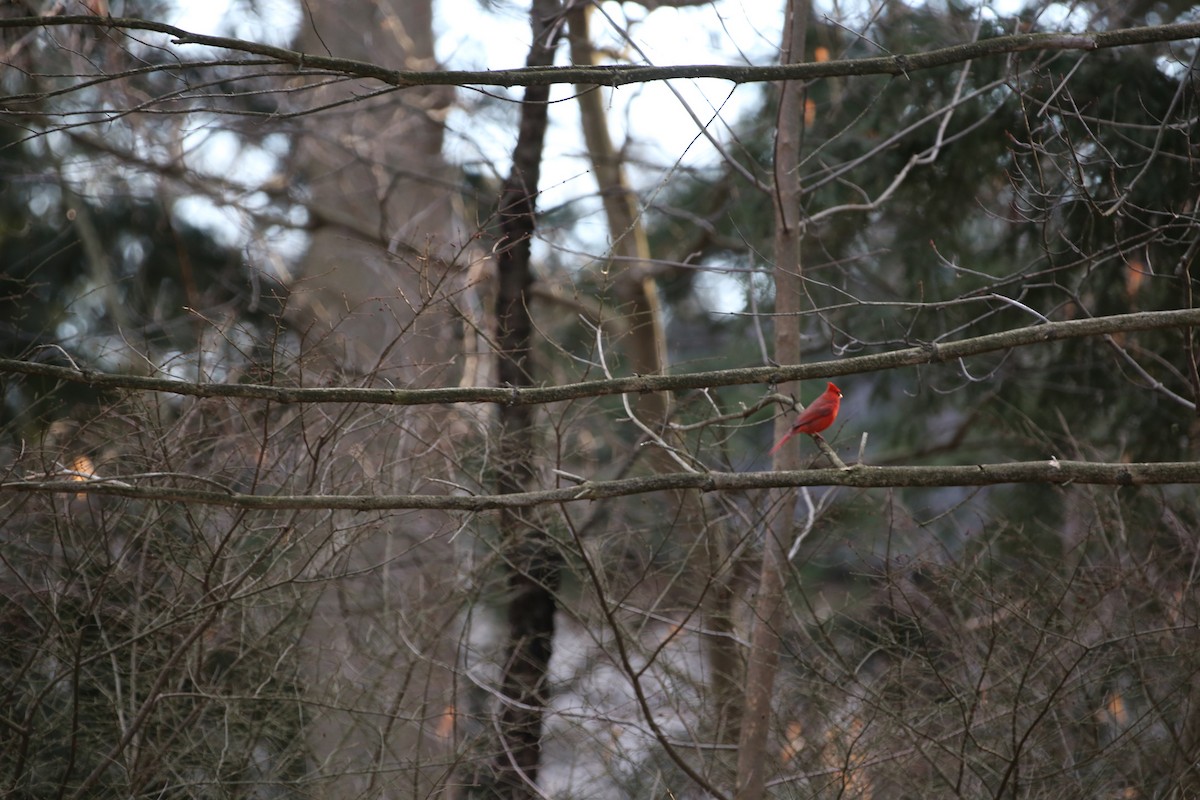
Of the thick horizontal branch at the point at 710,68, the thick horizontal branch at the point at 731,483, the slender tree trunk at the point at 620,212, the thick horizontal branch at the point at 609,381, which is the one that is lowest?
the thick horizontal branch at the point at 731,483

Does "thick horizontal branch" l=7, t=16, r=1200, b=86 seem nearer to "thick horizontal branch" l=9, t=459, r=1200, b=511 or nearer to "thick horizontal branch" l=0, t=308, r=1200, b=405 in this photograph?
"thick horizontal branch" l=0, t=308, r=1200, b=405

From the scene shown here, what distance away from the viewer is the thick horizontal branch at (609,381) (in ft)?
14.9

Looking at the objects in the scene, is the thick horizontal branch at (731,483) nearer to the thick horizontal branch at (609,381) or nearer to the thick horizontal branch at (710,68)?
the thick horizontal branch at (609,381)

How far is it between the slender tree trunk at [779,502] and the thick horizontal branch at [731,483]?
1.35 metres

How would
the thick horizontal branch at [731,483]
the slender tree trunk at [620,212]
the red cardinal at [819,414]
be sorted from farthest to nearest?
the slender tree trunk at [620,212], the red cardinal at [819,414], the thick horizontal branch at [731,483]

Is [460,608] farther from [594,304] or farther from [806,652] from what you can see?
[594,304]

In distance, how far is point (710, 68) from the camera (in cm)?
469

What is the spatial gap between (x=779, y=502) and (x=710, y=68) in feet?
8.97

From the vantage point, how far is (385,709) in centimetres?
710

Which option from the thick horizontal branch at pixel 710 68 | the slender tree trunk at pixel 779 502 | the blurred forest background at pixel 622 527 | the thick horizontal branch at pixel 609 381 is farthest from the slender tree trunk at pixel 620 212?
the thick horizontal branch at pixel 609 381

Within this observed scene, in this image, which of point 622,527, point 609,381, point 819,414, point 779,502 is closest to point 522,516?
point 622,527

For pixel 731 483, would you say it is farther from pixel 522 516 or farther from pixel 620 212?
pixel 620 212

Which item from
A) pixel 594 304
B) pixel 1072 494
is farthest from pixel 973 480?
pixel 594 304

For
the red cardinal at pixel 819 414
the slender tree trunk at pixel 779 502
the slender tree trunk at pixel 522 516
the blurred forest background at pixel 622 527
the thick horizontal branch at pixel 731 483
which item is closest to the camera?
A: the thick horizontal branch at pixel 731 483
